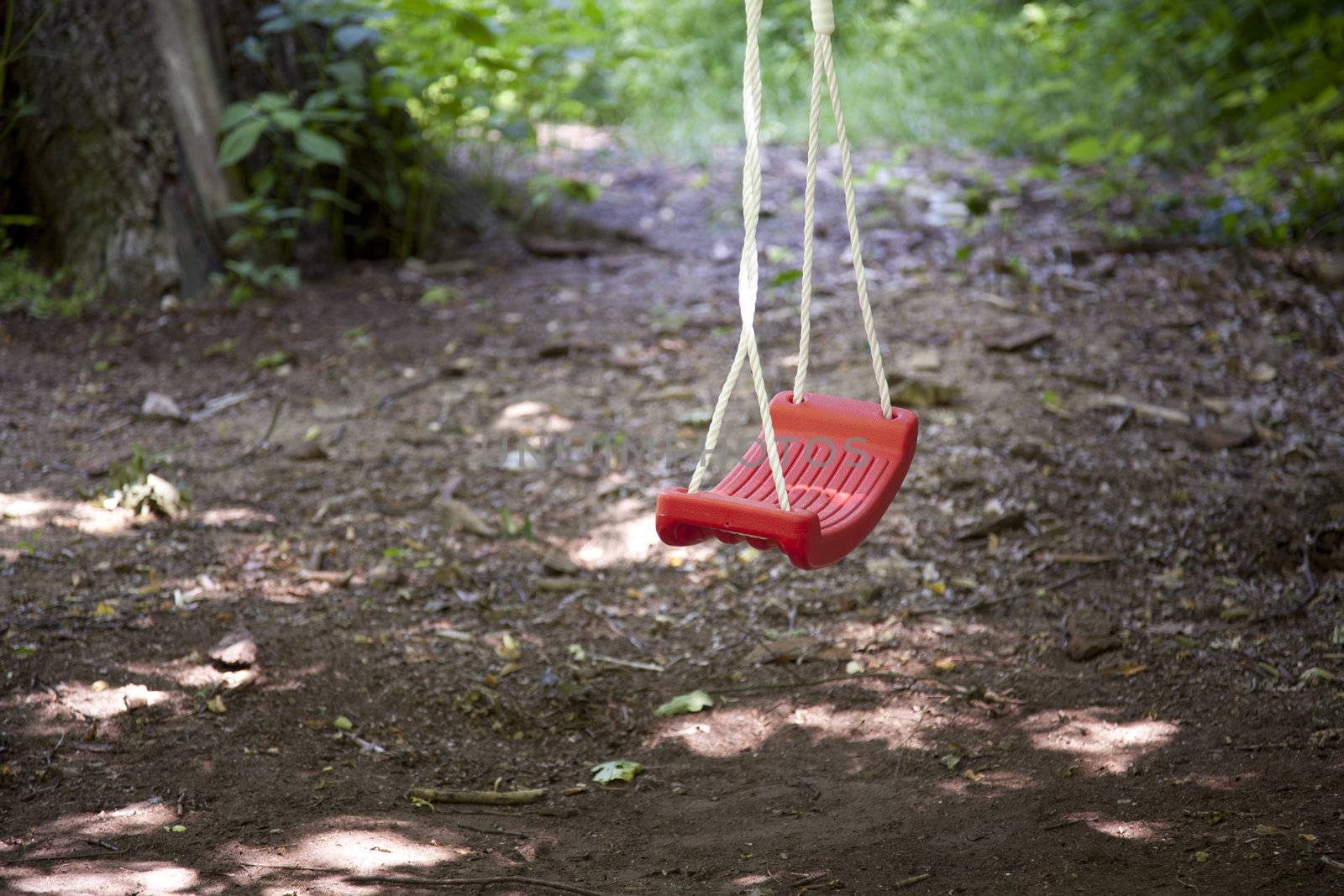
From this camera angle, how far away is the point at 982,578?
3271 millimetres

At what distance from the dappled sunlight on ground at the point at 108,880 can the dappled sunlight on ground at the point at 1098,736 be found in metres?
1.76

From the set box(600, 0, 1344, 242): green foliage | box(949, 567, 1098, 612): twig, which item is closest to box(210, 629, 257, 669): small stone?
box(949, 567, 1098, 612): twig

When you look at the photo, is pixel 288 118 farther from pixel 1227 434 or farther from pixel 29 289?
pixel 1227 434

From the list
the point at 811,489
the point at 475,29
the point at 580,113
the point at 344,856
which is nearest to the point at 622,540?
the point at 811,489

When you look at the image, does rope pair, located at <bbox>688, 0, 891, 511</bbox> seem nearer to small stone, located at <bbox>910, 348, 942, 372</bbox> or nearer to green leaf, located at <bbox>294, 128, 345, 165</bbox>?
small stone, located at <bbox>910, 348, 942, 372</bbox>

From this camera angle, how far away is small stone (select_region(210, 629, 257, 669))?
8.89 ft

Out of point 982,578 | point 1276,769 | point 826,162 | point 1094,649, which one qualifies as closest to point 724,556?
point 982,578

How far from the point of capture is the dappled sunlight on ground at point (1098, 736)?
98.2 inches

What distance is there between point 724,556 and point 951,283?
2.06 meters

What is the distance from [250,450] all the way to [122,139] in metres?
1.74

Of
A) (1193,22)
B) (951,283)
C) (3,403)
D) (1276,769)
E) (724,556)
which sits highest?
(1193,22)

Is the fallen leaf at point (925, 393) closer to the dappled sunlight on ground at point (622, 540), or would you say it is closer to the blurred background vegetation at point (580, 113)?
the dappled sunlight on ground at point (622, 540)

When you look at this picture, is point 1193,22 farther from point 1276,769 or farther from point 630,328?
point 1276,769

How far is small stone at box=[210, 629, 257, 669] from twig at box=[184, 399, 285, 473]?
1122 mm
